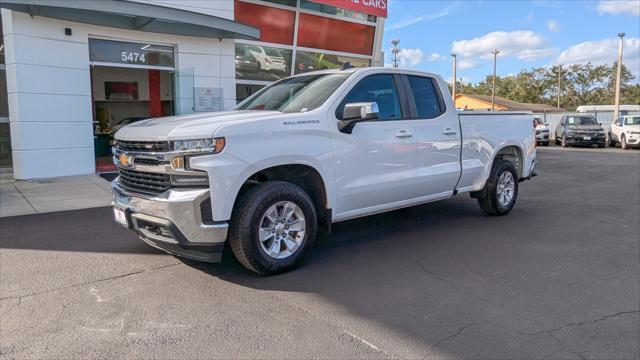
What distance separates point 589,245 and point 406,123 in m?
2.63

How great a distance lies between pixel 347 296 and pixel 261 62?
11.4 metres

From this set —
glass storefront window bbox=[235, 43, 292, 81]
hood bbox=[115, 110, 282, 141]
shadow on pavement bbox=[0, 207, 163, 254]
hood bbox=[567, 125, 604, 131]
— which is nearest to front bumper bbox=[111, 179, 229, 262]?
hood bbox=[115, 110, 282, 141]

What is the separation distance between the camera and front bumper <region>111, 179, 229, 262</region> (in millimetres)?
4035

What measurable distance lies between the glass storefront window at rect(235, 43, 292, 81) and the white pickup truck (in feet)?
27.3

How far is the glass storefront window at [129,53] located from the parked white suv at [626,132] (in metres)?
22.0

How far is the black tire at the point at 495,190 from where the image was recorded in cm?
691

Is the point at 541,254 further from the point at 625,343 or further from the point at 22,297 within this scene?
the point at 22,297

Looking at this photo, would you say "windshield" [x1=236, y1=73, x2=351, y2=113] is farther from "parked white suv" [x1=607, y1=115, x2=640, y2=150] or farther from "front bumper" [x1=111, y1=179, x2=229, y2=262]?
"parked white suv" [x1=607, y1=115, x2=640, y2=150]

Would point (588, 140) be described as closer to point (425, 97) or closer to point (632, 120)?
point (632, 120)

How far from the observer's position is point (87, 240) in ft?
19.3

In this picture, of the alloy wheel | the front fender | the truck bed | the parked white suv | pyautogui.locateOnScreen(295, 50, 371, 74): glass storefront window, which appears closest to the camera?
the front fender

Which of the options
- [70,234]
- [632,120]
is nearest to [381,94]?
[70,234]

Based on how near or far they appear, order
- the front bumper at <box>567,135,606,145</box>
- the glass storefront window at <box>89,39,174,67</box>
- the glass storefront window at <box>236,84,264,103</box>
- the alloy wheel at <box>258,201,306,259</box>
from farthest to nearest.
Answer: the front bumper at <box>567,135,606,145</box>
the glass storefront window at <box>236,84,264,103</box>
the glass storefront window at <box>89,39,174,67</box>
the alloy wheel at <box>258,201,306,259</box>

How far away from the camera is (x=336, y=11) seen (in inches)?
633
